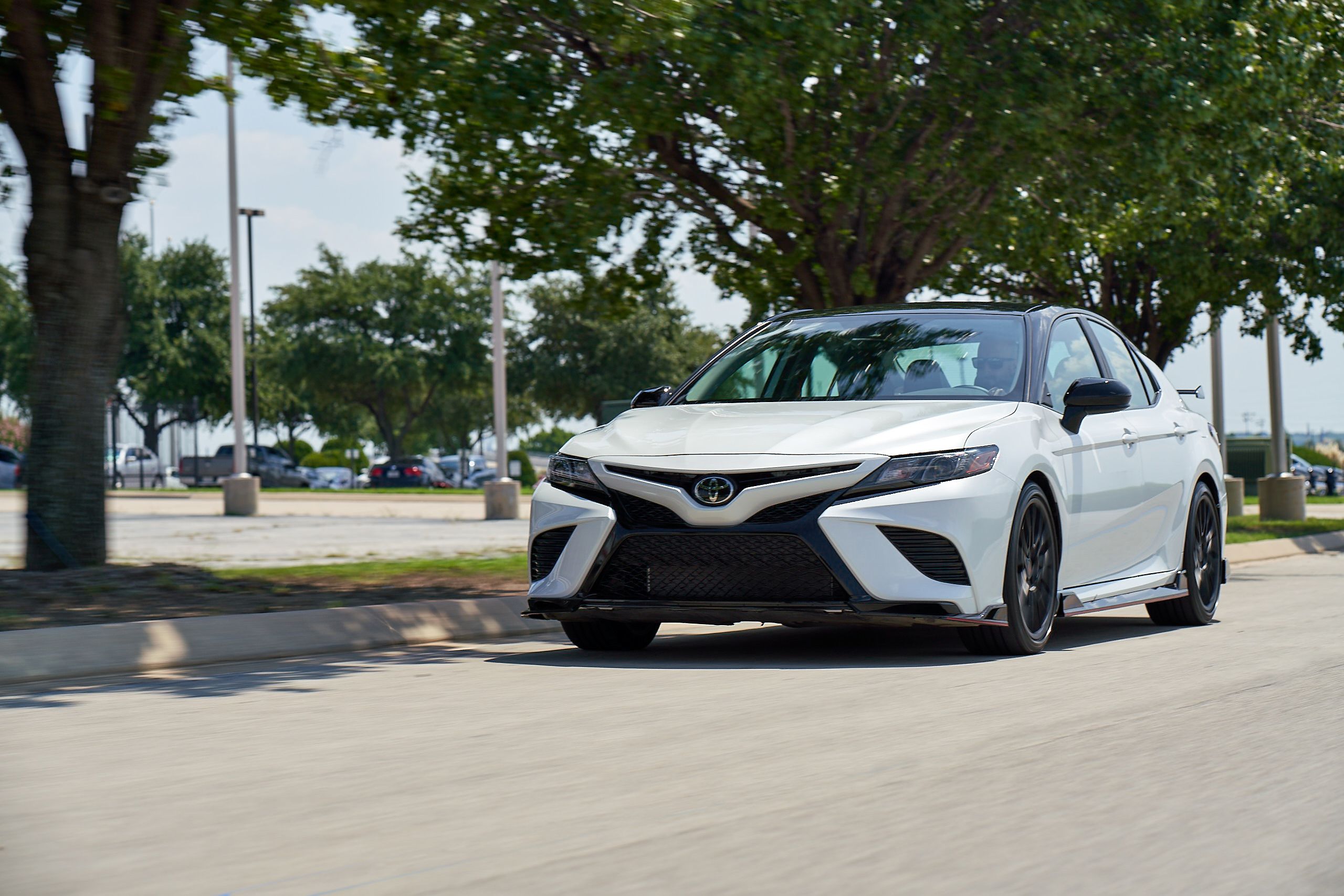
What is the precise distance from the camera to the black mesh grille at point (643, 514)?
758cm

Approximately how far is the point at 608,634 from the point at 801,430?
5.34 ft

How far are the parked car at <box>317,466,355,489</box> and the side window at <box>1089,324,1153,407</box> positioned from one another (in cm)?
6820

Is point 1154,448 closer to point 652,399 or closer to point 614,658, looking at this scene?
point 652,399

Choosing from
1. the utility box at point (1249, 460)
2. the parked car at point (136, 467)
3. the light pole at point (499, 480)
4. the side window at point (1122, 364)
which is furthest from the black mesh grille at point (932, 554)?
the parked car at point (136, 467)

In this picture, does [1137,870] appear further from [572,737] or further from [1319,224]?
[1319,224]

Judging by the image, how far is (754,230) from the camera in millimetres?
19359

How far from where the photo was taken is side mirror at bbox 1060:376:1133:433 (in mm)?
8461

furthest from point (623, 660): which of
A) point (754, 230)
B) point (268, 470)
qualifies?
point (268, 470)

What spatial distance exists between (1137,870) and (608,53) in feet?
41.1

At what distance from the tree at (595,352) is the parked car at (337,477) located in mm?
15342

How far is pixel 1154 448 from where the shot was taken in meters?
9.62

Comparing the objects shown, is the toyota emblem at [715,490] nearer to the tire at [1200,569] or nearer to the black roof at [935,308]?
the black roof at [935,308]

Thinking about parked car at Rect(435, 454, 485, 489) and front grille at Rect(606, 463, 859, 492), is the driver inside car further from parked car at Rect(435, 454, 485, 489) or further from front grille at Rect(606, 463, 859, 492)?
parked car at Rect(435, 454, 485, 489)

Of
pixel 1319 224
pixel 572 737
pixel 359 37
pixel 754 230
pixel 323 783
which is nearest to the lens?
pixel 323 783
